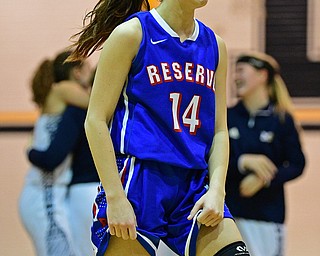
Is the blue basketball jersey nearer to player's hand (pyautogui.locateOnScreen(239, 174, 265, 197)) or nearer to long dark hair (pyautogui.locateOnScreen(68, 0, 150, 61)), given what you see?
long dark hair (pyautogui.locateOnScreen(68, 0, 150, 61))

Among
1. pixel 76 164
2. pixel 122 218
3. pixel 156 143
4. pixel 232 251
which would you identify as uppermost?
pixel 156 143

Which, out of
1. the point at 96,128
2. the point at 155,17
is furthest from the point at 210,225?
the point at 155,17

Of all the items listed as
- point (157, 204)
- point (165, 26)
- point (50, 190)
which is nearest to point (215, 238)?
point (157, 204)

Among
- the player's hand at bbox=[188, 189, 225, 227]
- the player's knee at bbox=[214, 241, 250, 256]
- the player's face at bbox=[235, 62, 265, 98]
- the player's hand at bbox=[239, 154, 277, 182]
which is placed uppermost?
the player's hand at bbox=[188, 189, 225, 227]

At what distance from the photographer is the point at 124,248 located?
238cm

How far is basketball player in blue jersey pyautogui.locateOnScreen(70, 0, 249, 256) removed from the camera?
7.77 feet

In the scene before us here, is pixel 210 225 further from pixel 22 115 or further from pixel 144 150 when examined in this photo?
pixel 22 115

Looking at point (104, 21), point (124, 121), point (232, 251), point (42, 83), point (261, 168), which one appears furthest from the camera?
point (42, 83)

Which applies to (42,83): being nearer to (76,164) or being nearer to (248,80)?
(76,164)

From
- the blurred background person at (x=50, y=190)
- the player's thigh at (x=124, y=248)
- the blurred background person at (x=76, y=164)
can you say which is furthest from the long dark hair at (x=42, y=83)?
the player's thigh at (x=124, y=248)

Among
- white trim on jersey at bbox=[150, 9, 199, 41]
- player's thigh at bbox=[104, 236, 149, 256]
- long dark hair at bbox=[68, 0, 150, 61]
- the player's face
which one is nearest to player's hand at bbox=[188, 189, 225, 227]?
player's thigh at bbox=[104, 236, 149, 256]

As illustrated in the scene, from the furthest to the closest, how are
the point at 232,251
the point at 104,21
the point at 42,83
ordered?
the point at 42,83, the point at 104,21, the point at 232,251

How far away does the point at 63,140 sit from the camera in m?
4.31

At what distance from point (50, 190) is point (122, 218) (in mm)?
2161
